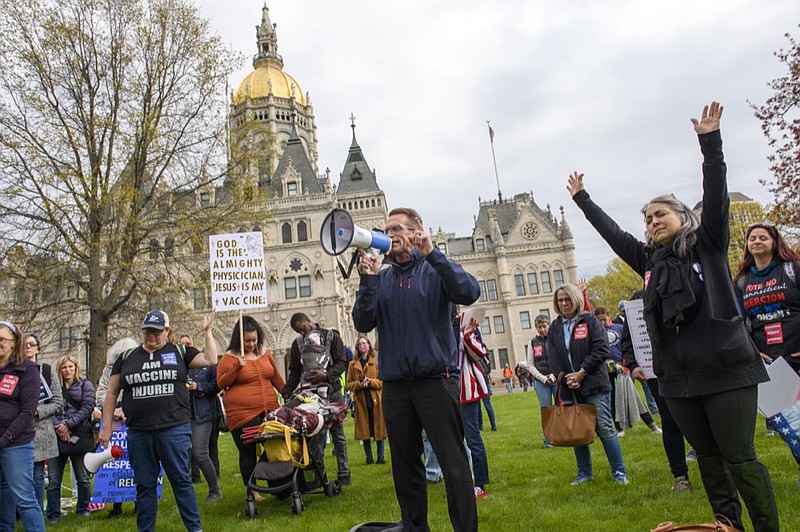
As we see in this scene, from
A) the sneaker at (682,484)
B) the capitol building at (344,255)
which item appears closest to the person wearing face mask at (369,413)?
the sneaker at (682,484)

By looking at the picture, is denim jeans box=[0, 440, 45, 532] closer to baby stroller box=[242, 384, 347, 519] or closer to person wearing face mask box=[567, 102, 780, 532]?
baby stroller box=[242, 384, 347, 519]

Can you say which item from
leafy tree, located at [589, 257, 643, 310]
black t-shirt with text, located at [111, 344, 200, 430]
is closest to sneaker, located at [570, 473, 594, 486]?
black t-shirt with text, located at [111, 344, 200, 430]

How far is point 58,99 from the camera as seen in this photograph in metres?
17.9

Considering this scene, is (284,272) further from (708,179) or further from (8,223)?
Answer: (708,179)

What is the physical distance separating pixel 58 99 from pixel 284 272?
2746 centimetres

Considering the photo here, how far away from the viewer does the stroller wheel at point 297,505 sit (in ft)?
20.9

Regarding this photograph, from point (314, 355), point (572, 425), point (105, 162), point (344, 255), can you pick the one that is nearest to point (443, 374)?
point (572, 425)

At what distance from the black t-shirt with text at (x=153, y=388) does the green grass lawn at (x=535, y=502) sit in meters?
1.51

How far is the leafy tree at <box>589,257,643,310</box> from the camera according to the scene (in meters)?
55.4

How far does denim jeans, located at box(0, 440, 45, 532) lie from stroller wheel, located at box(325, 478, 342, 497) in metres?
3.12

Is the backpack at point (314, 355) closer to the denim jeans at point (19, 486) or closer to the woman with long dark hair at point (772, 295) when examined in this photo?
the denim jeans at point (19, 486)

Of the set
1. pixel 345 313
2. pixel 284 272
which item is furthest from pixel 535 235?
pixel 284 272

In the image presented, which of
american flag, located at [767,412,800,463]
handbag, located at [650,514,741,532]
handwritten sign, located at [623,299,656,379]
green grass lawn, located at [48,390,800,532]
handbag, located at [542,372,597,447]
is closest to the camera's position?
handbag, located at [650,514,741,532]

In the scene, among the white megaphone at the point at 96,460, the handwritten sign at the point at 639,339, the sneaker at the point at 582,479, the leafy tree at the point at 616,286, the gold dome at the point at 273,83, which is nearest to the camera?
the handwritten sign at the point at 639,339
